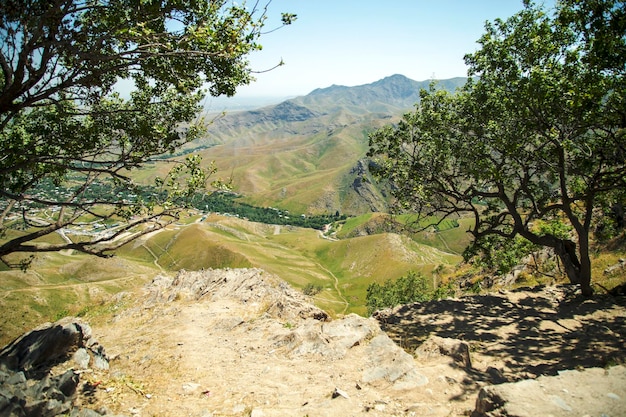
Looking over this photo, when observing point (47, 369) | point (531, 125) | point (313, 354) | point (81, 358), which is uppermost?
point (531, 125)

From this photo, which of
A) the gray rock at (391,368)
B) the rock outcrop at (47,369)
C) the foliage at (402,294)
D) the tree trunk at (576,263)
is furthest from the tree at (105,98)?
the foliage at (402,294)

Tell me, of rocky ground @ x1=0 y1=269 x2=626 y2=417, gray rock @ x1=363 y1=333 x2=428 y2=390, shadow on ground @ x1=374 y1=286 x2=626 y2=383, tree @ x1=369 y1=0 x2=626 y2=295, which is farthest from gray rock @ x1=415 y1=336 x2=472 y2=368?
tree @ x1=369 y1=0 x2=626 y2=295

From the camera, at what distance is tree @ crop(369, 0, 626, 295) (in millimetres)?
16047

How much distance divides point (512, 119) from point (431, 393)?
16989mm

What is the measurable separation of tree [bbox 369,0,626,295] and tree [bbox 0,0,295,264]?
12.8 meters

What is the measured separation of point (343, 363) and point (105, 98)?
53.5 feet

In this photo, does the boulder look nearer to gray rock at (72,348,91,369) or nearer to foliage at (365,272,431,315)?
gray rock at (72,348,91,369)

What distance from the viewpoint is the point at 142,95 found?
16406 mm

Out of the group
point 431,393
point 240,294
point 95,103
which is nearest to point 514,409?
point 431,393

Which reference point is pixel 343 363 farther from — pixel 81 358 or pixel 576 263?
pixel 576 263

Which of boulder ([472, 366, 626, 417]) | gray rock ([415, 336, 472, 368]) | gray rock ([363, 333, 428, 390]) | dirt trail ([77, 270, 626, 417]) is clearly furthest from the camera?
gray rock ([415, 336, 472, 368])

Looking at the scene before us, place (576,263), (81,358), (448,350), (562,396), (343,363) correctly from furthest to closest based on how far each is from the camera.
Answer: (576,263) → (343,363) → (81,358) → (448,350) → (562,396)

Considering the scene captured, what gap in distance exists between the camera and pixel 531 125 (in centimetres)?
1914

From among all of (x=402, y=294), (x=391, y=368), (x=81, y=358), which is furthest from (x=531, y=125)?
(x=402, y=294)
